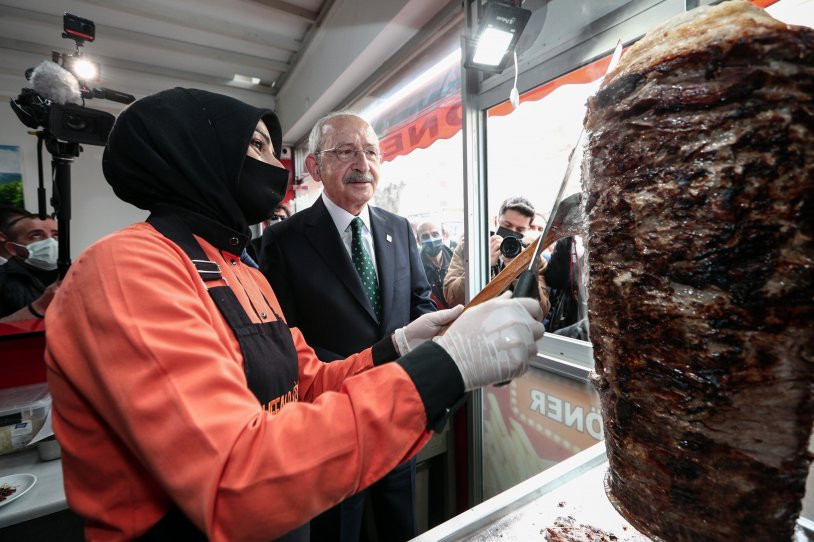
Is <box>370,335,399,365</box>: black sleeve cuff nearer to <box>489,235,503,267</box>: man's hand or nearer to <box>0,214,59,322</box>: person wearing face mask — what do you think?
<box>489,235,503,267</box>: man's hand

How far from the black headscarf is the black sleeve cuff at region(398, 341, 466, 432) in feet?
2.27

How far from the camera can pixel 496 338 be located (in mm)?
759

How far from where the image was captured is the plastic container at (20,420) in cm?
172

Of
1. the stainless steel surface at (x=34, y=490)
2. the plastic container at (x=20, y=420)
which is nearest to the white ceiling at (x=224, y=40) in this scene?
the plastic container at (x=20, y=420)

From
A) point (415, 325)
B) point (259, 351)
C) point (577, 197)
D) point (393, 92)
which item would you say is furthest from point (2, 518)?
point (393, 92)

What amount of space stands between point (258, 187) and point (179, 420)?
71cm

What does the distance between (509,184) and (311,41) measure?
2832mm

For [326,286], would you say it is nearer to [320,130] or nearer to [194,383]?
[320,130]

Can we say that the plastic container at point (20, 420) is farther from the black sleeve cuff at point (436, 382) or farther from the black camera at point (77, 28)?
the black camera at point (77, 28)

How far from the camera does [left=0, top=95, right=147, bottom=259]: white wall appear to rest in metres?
4.11

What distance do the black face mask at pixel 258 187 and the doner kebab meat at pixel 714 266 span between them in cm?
90

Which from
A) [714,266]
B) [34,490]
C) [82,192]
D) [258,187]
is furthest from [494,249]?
[82,192]

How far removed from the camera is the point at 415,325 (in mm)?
1188

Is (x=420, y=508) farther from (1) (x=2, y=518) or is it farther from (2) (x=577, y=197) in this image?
(2) (x=577, y=197)
